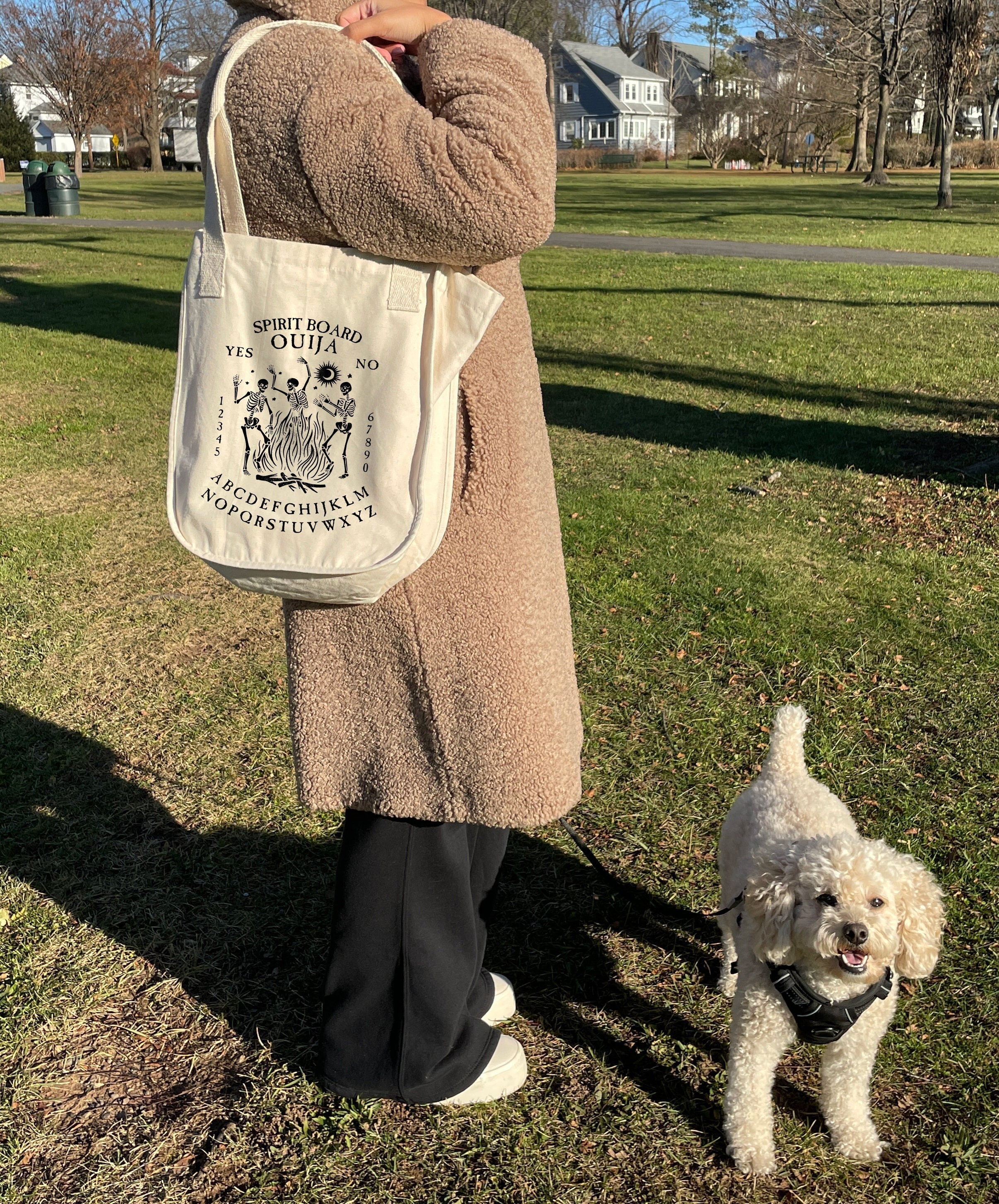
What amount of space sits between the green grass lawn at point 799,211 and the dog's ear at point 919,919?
17.7 meters

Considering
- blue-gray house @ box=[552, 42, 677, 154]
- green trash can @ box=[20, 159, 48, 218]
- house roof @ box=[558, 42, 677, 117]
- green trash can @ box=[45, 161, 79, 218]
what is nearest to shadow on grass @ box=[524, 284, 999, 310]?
green trash can @ box=[45, 161, 79, 218]

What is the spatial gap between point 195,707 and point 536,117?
3.12 meters

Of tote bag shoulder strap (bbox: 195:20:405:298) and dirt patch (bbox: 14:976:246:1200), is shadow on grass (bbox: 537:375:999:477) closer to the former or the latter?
dirt patch (bbox: 14:976:246:1200)

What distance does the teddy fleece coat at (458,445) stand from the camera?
1.42m

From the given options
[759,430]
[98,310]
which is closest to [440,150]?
[759,430]

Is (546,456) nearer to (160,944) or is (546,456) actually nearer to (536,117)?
(536,117)

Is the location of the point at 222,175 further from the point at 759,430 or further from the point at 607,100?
the point at 607,100

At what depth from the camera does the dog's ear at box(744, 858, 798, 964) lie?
6.66 feet

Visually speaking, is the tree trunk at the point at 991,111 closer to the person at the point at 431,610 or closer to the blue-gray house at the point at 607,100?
the blue-gray house at the point at 607,100

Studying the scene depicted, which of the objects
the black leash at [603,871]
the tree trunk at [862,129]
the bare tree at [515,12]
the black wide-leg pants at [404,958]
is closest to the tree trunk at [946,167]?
the bare tree at [515,12]

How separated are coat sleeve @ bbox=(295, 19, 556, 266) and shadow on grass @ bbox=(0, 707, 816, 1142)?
191 cm

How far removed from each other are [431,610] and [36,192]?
89.5 ft

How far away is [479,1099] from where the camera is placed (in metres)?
2.30

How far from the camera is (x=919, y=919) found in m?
2.02
